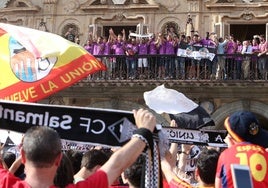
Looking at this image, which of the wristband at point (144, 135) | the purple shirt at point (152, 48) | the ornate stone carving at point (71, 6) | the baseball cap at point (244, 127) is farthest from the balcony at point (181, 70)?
the wristband at point (144, 135)

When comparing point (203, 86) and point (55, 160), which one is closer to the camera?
point (55, 160)

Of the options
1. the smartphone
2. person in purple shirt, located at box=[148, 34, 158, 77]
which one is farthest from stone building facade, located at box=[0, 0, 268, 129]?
the smartphone

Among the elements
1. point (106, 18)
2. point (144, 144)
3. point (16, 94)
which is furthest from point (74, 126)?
point (106, 18)

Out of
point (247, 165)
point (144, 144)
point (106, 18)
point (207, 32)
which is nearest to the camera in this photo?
point (144, 144)

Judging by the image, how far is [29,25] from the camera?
2375cm

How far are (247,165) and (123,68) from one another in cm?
1608

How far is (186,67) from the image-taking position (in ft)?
66.8

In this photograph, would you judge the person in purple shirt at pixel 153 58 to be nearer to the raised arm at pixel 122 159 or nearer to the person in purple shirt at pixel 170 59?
the person in purple shirt at pixel 170 59

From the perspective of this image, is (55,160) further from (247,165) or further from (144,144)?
(247,165)

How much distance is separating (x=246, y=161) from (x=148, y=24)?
18376 millimetres

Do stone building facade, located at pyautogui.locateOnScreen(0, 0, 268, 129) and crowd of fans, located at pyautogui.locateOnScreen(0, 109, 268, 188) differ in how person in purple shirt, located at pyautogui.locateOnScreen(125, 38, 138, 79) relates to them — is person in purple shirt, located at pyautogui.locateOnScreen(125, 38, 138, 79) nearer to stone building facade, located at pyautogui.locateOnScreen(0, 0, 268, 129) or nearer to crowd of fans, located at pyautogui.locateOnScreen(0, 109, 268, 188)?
stone building facade, located at pyautogui.locateOnScreen(0, 0, 268, 129)

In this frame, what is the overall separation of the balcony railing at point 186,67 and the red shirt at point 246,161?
15.2 m

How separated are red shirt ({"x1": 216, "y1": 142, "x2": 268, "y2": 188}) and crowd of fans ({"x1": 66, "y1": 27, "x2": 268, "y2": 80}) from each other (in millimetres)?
14814

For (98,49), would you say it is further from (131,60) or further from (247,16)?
(247,16)
